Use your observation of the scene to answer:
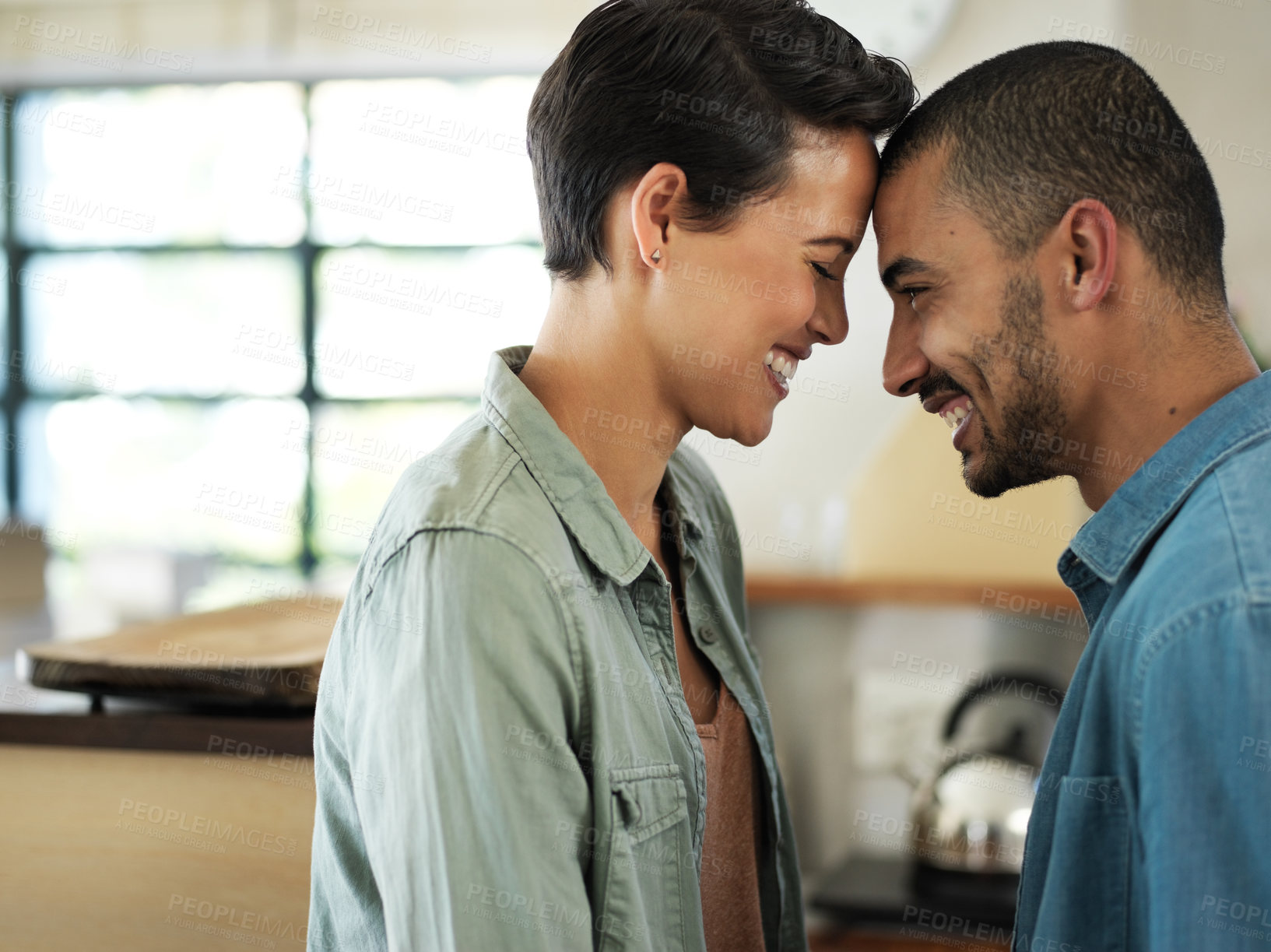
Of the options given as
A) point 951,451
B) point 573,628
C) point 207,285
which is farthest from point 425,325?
point 573,628

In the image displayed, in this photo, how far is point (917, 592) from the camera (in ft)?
7.97

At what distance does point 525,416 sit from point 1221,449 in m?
0.55

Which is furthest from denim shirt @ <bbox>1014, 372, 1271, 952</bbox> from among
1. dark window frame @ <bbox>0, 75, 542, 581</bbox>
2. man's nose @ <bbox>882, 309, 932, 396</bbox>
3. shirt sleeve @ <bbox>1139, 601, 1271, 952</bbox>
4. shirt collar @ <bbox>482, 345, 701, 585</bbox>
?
dark window frame @ <bbox>0, 75, 542, 581</bbox>

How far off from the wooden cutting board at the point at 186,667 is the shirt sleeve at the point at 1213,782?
32.7 inches

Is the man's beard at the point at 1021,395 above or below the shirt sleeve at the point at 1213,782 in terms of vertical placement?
above

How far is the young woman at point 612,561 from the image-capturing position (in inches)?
28.7

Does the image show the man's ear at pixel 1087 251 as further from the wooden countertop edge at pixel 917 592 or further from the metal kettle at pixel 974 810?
the wooden countertop edge at pixel 917 592

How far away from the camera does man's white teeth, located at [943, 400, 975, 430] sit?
1072 millimetres

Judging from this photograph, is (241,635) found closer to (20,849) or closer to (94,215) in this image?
(20,849)

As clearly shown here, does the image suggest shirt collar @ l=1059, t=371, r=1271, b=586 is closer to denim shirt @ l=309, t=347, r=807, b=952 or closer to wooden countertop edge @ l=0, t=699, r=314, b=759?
denim shirt @ l=309, t=347, r=807, b=952

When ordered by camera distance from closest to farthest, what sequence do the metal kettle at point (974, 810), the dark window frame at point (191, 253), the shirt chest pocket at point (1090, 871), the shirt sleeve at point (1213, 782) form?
the shirt sleeve at point (1213, 782)
the shirt chest pocket at point (1090, 871)
the metal kettle at point (974, 810)
the dark window frame at point (191, 253)

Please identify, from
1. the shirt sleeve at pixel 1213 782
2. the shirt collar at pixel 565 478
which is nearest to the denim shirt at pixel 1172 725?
the shirt sleeve at pixel 1213 782

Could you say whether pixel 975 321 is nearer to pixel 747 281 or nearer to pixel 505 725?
pixel 747 281

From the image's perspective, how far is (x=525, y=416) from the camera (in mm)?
902
